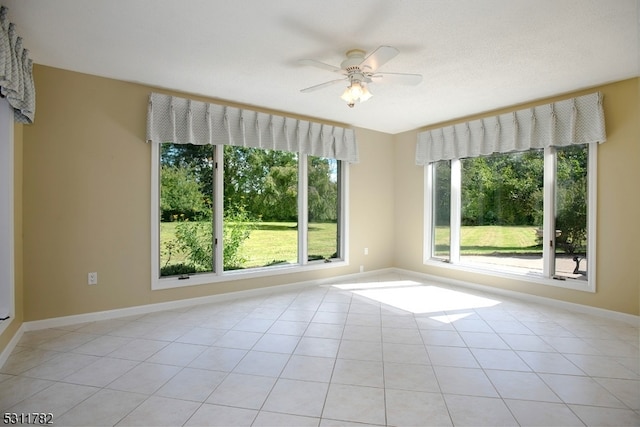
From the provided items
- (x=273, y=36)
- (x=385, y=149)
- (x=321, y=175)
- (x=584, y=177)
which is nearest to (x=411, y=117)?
(x=385, y=149)

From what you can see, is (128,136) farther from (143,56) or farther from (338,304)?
(338,304)

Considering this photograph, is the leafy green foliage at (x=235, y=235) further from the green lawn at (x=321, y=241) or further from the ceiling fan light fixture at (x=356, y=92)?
the ceiling fan light fixture at (x=356, y=92)

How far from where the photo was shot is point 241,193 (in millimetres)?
4211

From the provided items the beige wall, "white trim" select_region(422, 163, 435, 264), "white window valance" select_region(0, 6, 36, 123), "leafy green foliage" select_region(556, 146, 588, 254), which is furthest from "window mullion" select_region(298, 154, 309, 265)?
"leafy green foliage" select_region(556, 146, 588, 254)

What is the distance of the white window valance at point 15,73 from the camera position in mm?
2055

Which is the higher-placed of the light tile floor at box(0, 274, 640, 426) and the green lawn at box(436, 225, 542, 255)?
the green lawn at box(436, 225, 542, 255)

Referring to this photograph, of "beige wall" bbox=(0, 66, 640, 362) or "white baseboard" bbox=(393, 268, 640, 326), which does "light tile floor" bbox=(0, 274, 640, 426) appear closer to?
"white baseboard" bbox=(393, 268, 640, 326)

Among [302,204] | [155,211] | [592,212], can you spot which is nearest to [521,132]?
[592,212]

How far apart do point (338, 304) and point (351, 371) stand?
157cm

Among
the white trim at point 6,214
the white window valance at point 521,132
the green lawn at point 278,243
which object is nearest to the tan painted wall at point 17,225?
the white trim at point 6,214

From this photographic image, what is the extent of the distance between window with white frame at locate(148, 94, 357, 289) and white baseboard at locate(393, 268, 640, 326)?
61.8 inches

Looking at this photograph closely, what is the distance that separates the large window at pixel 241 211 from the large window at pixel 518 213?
165 centimetres

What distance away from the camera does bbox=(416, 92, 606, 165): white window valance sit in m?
3.43

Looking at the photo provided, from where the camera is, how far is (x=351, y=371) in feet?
7.51
